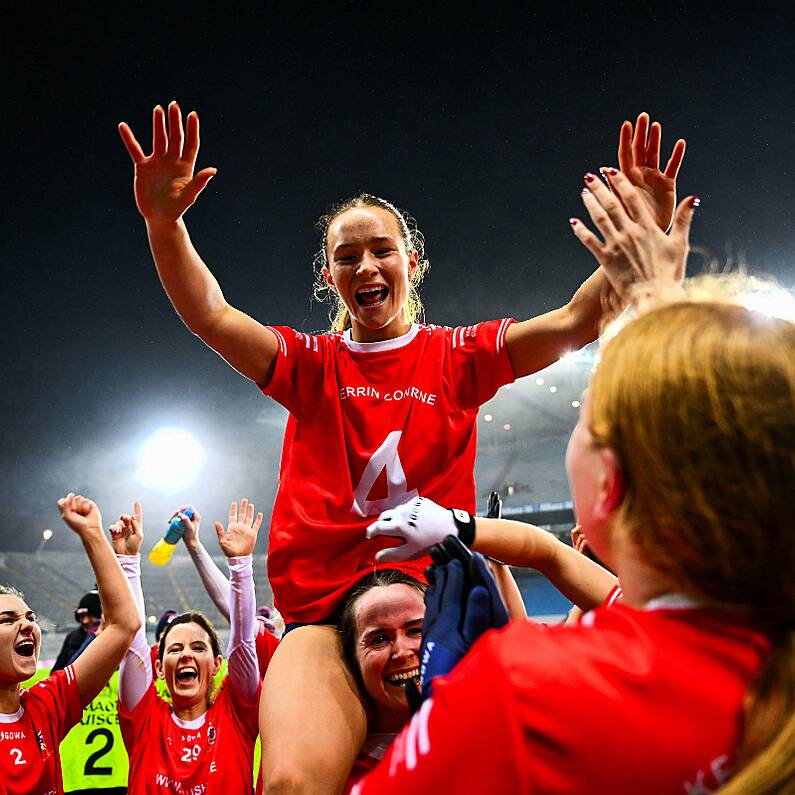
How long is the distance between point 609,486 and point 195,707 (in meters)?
3.91

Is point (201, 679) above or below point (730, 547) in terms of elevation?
below

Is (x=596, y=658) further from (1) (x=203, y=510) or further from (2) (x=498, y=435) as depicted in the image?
(1) (x=203, y=510)

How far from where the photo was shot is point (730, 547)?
3.01 feet

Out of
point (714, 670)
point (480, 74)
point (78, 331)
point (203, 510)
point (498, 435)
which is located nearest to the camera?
point (714, 670)

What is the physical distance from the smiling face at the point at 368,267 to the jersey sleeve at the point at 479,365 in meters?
0.28

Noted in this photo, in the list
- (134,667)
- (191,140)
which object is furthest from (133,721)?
(191,140)

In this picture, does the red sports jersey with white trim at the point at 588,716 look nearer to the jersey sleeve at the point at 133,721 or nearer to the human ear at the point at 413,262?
the human ear at the point at 413,262

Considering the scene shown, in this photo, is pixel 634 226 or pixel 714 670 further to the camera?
pixel 634 226

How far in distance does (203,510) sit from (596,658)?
2904 centimetres

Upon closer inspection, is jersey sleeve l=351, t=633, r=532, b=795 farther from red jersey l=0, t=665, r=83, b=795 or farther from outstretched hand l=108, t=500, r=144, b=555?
outstretched hand l=108, t=500, r=144, b=555

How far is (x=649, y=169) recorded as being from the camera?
2.16m

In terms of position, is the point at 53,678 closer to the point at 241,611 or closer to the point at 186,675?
the point at 186,675

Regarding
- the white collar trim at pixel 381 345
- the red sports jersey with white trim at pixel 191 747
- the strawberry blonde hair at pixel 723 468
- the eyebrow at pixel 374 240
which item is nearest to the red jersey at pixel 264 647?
the red sports jersey with white trim at pixel 191 747

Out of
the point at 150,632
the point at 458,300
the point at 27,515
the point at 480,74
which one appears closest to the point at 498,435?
the point at 458,300
